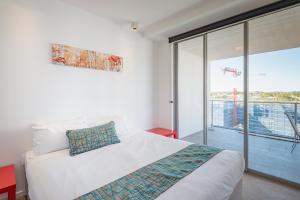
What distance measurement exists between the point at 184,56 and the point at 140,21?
123cm

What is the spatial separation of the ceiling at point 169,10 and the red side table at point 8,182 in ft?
7.29

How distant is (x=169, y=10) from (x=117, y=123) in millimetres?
1953

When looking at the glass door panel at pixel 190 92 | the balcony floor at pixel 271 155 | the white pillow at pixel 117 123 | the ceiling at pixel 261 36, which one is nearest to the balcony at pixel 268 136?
the balcony floor at pixel 271 155

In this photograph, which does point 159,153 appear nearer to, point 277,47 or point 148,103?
point 148,103

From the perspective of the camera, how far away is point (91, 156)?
1.70m

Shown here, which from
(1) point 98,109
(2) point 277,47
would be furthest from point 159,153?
(2) point 277,47

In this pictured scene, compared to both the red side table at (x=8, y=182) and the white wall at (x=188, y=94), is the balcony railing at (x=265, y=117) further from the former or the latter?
the red side table at (x=8, y=182)

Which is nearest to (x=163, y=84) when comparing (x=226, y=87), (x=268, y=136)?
(x=226, y=87)

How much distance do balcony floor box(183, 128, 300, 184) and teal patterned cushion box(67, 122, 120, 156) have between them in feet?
6.62

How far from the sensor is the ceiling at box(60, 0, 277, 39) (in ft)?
7.33

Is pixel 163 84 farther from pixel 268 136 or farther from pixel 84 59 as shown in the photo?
pixel 268 136

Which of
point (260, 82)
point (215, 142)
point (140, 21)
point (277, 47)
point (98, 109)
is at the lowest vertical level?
point (215, 142)

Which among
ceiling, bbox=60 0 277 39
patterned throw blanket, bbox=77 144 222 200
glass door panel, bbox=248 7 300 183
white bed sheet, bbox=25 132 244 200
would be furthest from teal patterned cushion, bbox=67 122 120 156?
glass door panel, bbox=248 7 300 183

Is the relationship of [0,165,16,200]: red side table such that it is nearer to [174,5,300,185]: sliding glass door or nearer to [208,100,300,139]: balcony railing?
[174,5,300,185]: sliding glass door
